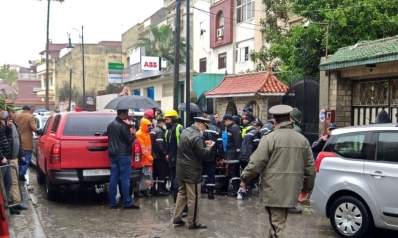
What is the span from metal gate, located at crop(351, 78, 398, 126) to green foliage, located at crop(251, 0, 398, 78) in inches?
106

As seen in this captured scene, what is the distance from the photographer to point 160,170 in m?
10.5

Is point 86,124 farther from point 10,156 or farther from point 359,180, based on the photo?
point 359,180

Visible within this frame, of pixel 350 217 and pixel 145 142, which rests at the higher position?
pixel 145 142

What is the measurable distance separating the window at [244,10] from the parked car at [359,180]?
2032 cm

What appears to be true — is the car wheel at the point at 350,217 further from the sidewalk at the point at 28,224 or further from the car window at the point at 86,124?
the car window at the point at 86,124

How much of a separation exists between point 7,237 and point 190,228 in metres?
3.50

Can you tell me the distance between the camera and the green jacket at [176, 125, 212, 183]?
730 centimetres

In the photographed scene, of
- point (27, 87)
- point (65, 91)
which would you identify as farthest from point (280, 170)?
point (27, 87)

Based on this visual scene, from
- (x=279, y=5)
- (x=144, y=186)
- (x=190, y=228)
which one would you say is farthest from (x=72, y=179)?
(x=279, y=5)

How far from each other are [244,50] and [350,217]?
21.7 m

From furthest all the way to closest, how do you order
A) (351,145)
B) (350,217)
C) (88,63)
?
(88,63), (351,145), (350,217)

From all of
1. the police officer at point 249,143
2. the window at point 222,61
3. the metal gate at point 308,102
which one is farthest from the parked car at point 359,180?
the window at point 222,61

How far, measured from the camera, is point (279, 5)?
20578 millimetres

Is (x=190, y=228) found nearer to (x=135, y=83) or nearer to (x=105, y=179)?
(x=105, y=179)
